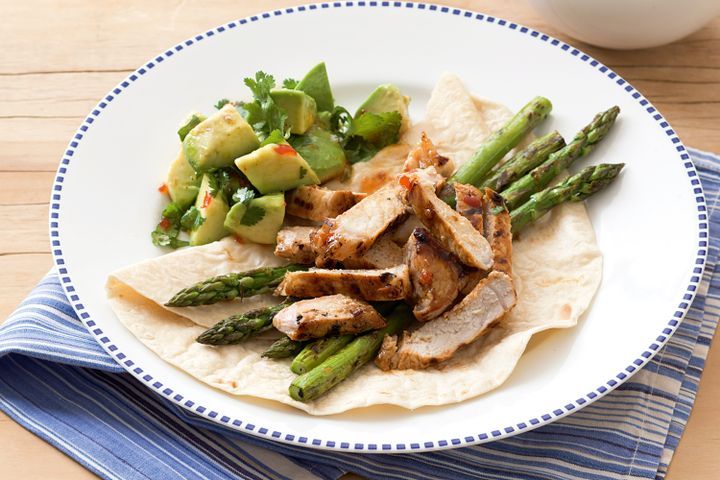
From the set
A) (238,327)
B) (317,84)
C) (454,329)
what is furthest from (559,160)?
(238,327)

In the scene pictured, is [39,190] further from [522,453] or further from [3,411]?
[522,453]

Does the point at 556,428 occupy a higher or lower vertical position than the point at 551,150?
lower

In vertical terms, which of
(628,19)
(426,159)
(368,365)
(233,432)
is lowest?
(233,432)

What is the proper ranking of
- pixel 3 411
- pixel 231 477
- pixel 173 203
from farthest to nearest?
1. pixel 173 203
2. pixel 3 411
3. pixel 231 477

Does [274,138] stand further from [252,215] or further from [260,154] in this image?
[252,215]

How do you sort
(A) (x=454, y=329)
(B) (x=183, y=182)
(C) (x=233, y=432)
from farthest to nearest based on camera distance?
(B) (x=183, y=182)
(A) (x=454, y=329)
(C) (x=233, y=432)

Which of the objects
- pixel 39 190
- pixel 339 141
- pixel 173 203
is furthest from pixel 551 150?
pixel 39 190

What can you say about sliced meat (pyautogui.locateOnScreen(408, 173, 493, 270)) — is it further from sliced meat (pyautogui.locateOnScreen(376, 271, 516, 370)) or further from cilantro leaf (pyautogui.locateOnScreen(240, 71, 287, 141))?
cilantro leaf (pyautogui.locateOnScreen(240, 71, 287, 141))

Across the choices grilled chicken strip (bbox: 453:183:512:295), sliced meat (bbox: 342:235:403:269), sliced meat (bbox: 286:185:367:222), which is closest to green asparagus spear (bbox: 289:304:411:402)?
sliced meat (bbox: 342:235:403:269)
